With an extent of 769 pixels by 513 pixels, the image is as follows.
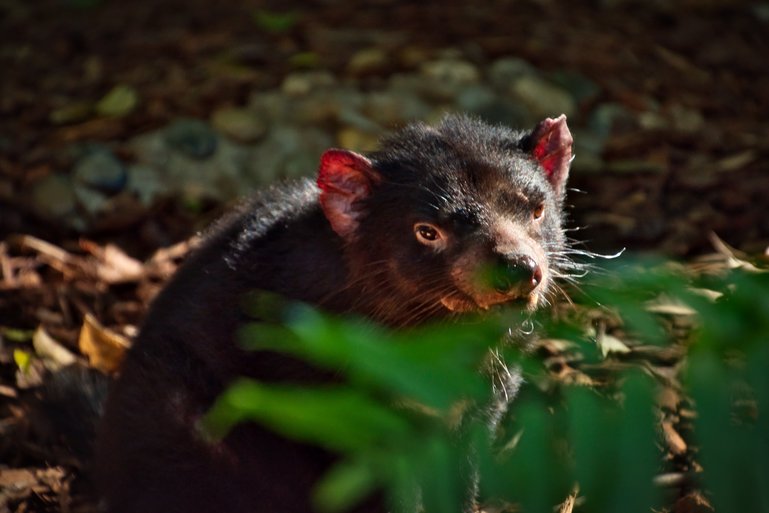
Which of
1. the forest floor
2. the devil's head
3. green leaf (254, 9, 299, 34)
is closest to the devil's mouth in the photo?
the devil's head

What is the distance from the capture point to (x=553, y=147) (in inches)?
178

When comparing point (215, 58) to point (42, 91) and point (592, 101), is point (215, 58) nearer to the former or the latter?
point (42, 91)

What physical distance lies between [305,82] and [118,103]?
1.28m

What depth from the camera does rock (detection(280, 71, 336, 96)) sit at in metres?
7.55

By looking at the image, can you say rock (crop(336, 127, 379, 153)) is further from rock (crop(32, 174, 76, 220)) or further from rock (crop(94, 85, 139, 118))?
rock (crop(32, 174, 76, 220))

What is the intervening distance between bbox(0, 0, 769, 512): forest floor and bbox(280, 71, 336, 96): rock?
126 mm

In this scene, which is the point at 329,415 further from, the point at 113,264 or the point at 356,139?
the point at 356,139

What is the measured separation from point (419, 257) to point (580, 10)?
5136 millimetres

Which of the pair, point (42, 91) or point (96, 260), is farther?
point (42, 91)

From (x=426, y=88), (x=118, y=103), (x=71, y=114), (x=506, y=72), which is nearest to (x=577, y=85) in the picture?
(x=506, y=72)

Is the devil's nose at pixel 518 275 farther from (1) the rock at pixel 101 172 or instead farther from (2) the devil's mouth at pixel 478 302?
(1) the rock at pixel 101 172

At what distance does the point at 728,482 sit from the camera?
1.78 m

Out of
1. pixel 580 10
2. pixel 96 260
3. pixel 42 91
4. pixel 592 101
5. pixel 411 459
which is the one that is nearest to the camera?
pixel 411 459

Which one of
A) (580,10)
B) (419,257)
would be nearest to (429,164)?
(419,257)
